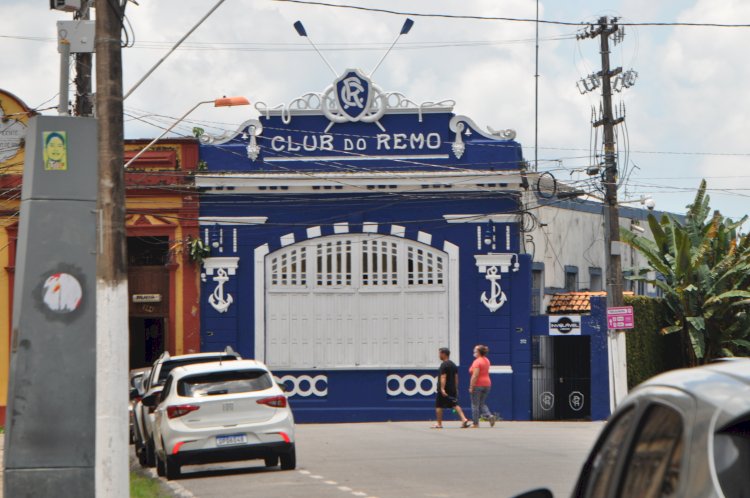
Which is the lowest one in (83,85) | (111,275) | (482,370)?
(482,370)

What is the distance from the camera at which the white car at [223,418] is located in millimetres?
18250

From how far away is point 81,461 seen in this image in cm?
1284

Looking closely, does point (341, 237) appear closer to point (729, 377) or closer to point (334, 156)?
point (334, 156)

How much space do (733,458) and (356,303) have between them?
29.0 m

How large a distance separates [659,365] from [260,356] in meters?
10.7

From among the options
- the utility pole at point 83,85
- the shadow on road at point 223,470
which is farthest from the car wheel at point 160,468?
the utility pole at point 83,85

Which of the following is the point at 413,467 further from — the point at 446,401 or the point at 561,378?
the point at 561,378

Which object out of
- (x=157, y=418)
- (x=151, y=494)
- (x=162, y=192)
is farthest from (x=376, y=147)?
(x=151, y=494)

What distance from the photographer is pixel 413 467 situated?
19172 millimetres

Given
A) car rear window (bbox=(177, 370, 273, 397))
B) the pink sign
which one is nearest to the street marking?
car rear window (bbox=(177, 370, 273, 397))

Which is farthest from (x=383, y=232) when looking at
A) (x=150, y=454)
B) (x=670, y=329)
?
(x=150, y=454)

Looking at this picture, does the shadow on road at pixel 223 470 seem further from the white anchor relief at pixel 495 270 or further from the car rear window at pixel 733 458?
the car rear window at pixel 733 458

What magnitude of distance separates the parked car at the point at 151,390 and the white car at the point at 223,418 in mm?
2062

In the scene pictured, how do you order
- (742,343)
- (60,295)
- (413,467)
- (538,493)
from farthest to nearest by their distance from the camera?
(742,343) < (413,467) < (60,295) < (538,493)
